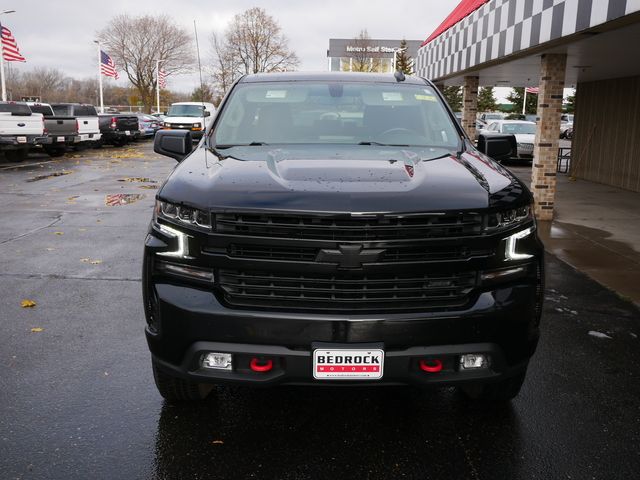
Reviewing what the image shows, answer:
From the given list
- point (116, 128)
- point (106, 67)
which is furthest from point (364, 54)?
point (116, 128)

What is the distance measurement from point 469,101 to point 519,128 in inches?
250

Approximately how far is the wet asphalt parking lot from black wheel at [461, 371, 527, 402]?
2.9 inches

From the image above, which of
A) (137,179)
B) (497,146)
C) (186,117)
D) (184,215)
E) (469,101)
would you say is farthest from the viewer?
→ (186,117)

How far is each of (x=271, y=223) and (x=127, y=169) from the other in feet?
53.3

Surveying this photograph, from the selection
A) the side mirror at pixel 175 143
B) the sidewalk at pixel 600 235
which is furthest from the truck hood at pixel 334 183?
the sidewalk at pixel 600 235

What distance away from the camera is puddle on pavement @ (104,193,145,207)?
432 inches

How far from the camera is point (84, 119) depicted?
73.7 ft

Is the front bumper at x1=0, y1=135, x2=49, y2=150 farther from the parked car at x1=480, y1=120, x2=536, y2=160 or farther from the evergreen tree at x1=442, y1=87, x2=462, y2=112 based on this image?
the evergreen tree at x1=442, y1=87, x2=462, y2=112

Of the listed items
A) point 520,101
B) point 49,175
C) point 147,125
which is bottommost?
point 49,175

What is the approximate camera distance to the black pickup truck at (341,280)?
8.38 feet

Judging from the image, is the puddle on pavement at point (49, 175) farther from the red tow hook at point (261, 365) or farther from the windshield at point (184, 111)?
the red tow hook at point (261, 365)

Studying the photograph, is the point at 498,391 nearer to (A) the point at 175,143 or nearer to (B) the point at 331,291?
(B) the point at 331,291

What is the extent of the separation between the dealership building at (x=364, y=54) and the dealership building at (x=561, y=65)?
36254mm

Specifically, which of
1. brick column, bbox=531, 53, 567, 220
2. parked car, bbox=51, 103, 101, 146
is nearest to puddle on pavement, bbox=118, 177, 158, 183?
parked car, bbox=51, 103, 101, 146
